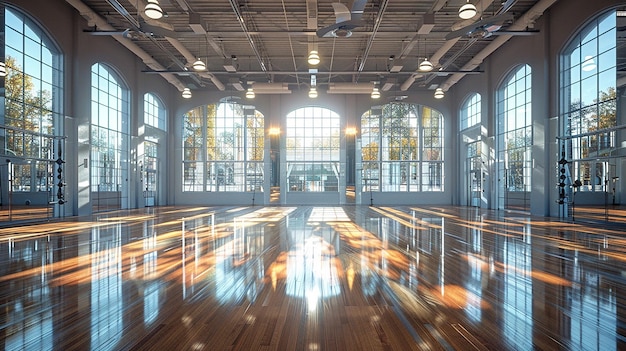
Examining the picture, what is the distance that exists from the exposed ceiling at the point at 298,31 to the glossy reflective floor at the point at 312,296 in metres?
5.38

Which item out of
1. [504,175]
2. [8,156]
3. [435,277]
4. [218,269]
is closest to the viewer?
[435,277]

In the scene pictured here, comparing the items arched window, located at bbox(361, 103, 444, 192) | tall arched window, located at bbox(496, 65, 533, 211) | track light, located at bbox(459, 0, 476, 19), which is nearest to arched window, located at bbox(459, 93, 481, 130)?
arched window, located at bbox(361, 103, 444, 192)

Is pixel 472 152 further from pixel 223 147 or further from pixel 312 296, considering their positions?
pixel 312 296

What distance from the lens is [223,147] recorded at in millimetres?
22094

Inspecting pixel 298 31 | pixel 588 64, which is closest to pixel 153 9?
pixel 298 31

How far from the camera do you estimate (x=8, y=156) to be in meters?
10.6

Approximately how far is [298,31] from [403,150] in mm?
11825

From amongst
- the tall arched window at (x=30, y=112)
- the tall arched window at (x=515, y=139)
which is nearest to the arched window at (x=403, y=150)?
the tall arched window at (x=515, y=139)

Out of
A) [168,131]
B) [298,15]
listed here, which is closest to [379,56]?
[298,15]

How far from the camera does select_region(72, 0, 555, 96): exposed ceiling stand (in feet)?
37.0

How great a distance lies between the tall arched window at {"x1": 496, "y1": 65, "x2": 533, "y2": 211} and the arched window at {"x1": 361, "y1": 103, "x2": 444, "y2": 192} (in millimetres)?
5293

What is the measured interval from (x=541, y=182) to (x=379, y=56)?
812cm

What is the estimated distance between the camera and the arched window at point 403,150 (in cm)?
2197

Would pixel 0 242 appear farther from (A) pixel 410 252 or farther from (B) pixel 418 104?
Answer: (B) pixel 418 104
